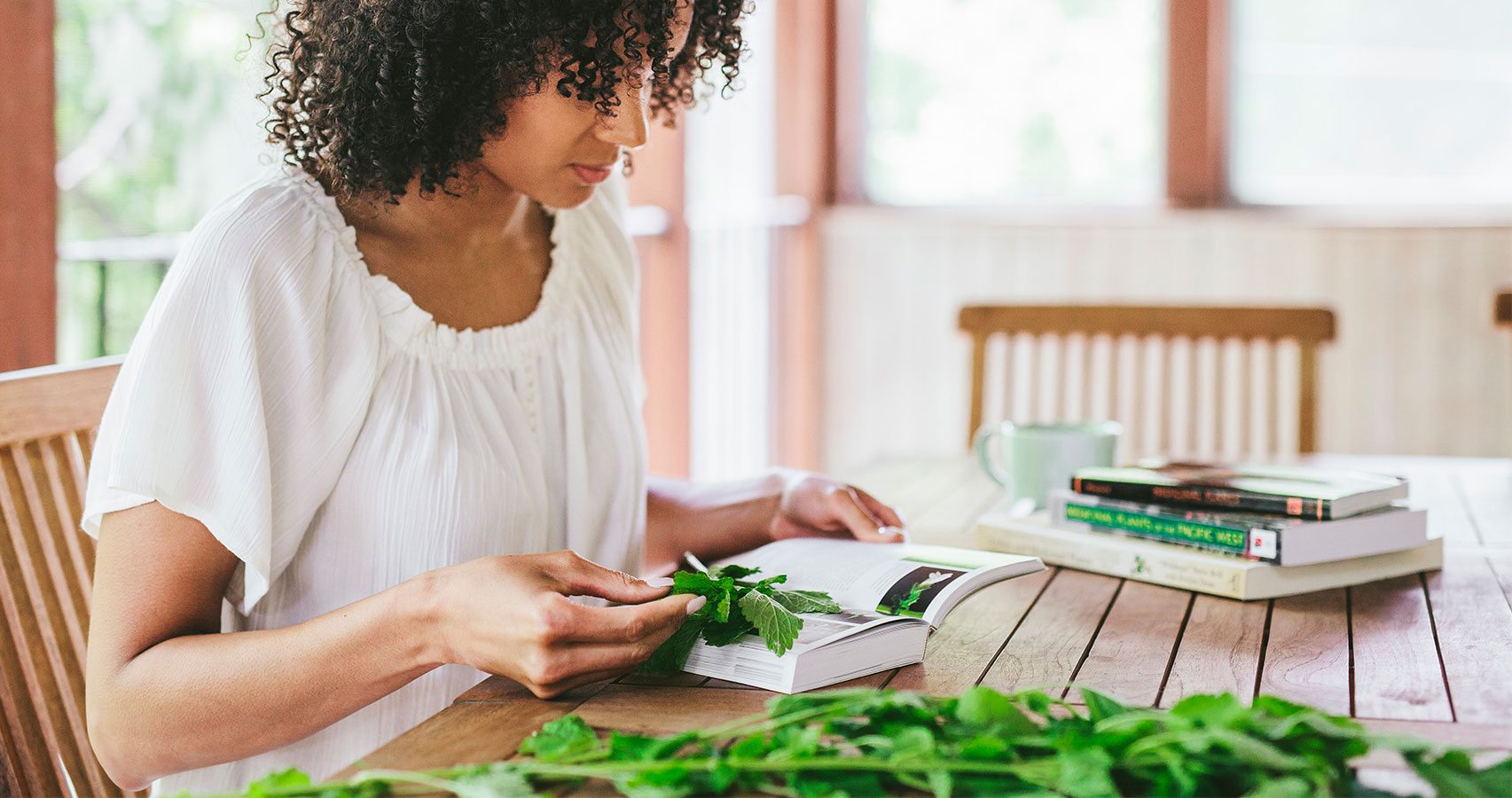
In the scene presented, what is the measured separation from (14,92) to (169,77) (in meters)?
0.70

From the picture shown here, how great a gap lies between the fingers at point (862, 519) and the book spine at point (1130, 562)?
0.42ft

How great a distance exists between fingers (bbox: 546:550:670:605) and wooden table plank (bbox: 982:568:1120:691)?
0.82 ft

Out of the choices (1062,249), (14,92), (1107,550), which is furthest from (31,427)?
(1062,249)

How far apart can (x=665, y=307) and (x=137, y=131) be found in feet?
4.43

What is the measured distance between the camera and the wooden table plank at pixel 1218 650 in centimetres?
96

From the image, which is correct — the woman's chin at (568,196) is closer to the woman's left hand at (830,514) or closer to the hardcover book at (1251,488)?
the woman's left hand at (830,514)

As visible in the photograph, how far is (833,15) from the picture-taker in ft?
13.7

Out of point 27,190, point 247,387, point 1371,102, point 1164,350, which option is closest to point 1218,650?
point 247,387

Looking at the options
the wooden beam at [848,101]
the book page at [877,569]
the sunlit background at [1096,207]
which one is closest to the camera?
the book page at [877,569]

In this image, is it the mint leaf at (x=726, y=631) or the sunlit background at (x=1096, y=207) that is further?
the sunlit background at (x=1096, y=207)

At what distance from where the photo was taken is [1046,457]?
150cm

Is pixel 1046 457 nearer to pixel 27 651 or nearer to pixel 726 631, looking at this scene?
pixel 726 631

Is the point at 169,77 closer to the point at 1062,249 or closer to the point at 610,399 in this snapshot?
the point at 610,399

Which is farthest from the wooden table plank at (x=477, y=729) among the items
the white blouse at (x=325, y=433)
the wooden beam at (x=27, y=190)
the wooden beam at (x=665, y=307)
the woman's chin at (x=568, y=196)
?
the wooden beam at (x=665, y=307)
